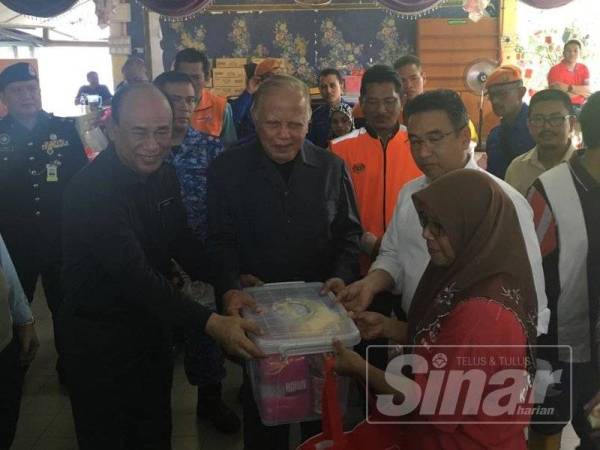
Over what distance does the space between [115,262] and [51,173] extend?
72.7 inches

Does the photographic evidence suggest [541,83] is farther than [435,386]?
Yes

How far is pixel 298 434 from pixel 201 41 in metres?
6.57

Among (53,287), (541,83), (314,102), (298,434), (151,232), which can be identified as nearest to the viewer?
(151,232)

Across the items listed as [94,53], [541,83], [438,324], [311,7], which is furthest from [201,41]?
[438,324]

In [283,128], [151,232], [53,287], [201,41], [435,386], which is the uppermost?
[201,41]

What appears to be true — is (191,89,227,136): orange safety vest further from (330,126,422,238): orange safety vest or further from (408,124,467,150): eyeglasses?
(408,124,467,150): eyeglasses

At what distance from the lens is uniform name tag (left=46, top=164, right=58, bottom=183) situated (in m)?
3.34

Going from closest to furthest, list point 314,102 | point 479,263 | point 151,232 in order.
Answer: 1. point 479,263
2. point 151,232
3. point 314,102

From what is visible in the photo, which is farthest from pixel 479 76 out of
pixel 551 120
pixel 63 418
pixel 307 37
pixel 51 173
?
pixel 63 418

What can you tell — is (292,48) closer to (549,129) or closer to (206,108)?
(206,108)

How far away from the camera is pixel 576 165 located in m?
2.10

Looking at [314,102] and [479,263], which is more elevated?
[314,102]

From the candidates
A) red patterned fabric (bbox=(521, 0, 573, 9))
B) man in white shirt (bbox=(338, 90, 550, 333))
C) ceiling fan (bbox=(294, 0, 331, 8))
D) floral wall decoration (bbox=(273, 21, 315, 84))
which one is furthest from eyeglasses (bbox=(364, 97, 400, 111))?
floral wall decoration (bbox=(273, 21, 315, 84))

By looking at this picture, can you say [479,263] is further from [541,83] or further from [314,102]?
[541,83]
